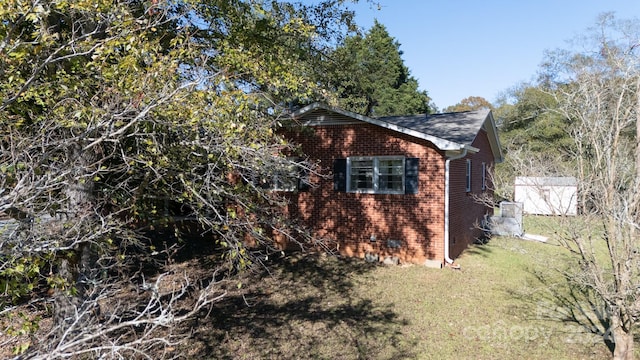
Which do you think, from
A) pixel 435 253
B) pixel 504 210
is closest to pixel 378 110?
pixel 504 210

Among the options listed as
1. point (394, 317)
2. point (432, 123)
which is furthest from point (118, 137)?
point (432, 123)

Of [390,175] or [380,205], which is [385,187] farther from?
[380,205]

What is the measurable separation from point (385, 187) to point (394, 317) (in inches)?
168

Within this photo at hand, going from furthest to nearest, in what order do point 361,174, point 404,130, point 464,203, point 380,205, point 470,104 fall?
point 470,104 < point 464,203 < point 361,174 < point 380,205 < point 404,130

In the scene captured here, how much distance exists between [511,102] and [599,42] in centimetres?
3788

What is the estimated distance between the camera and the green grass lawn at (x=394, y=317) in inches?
213

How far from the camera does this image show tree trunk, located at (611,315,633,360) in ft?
16.0

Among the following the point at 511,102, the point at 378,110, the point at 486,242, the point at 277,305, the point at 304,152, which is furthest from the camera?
the point at 511,102

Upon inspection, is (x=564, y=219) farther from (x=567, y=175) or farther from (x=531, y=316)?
(x=531, y=316)

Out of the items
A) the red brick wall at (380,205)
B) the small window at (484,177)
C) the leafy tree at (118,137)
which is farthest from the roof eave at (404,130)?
the small window at (484,177)

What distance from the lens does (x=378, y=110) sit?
33.1 meters

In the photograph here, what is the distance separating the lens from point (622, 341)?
4.91m

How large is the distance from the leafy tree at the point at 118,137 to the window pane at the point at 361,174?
3456 mm

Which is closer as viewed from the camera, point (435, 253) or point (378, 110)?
point (435, 253)
